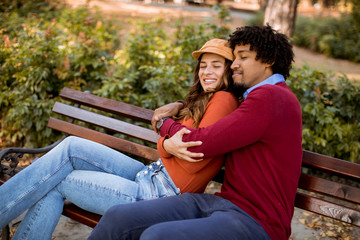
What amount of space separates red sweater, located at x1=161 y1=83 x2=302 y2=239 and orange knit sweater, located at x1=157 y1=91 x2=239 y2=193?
0.20 meters

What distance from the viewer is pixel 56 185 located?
2430 millimetres

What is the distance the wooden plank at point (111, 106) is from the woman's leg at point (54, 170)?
1.61 ft

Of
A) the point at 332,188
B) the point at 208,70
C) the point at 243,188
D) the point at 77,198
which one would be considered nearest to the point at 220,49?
the point at 208,70

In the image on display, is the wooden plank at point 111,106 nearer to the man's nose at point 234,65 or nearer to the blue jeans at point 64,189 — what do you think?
the blue jeans at point 64,189

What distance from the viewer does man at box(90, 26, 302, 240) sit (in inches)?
73.7

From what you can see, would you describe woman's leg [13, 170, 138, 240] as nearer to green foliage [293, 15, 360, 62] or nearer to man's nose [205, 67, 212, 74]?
man's nose [205, 67, 212, 74]

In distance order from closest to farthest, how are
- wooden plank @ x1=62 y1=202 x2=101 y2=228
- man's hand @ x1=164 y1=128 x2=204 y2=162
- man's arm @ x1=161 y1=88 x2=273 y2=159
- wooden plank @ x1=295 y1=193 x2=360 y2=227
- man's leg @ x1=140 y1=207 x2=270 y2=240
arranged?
man's leg @ x1=140 y1=207 x2=270 y2=240 → man's arm @ x1=161 y1=88 x2=273 y2=159 → man's hand @ x1=164 y1=128 x2=204 y2=162 → wooden plank @ x1=295 y1=193 x2=360 y2=227 → wooden plank @ x1=62 y1=202 x2=101 y2=228

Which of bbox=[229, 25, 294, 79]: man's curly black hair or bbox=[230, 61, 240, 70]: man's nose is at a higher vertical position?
bbox=[229, 25, 294, 79]: man's curly black hair

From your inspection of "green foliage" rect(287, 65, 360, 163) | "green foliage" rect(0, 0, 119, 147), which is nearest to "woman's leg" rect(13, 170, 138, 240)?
"green foliage" rect(0, 0, 119, 147)

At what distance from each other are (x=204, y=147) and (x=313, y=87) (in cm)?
264

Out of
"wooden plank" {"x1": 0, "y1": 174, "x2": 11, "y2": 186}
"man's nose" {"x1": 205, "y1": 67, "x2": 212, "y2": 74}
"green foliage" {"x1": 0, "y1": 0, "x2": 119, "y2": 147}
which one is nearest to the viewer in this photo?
"man's nose" {"x1": 205, "y1": 67, "x2": 212, "y2": 74}

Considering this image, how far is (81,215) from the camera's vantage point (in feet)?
7.82

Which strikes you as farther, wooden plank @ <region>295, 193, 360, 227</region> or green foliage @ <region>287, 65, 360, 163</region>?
green foliage @ <region>287, 65, 360, 163</region>

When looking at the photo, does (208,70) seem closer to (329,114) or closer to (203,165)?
(203,165)
